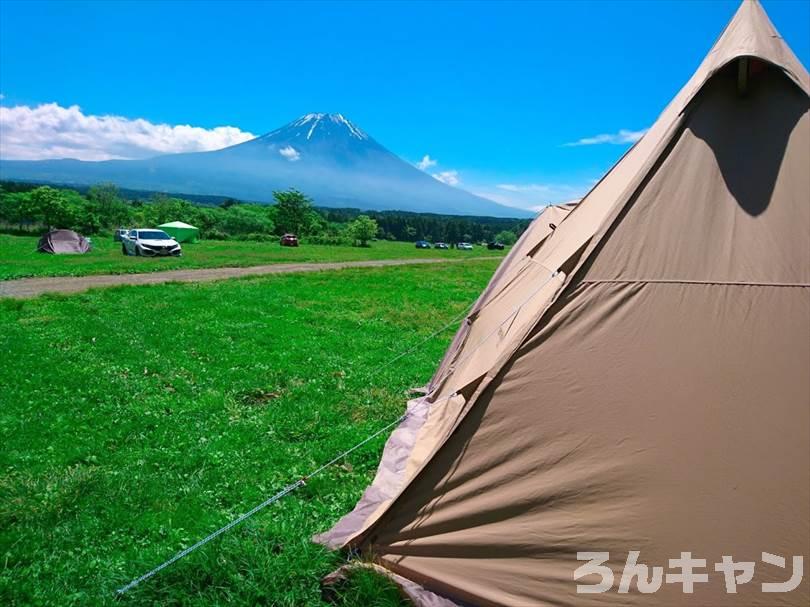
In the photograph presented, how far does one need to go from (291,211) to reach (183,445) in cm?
6599

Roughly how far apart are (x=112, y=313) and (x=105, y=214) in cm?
5651

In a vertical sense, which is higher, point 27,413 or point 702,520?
point 702,520

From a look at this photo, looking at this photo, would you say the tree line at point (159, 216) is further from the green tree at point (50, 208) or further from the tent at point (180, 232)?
the tent at point (180, 232)

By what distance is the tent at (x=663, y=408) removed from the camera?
2828 millimetres

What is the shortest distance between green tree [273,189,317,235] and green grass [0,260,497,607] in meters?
58.3

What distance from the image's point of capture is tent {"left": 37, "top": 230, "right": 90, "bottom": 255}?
29.7m

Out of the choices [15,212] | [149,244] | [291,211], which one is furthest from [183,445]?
[291,211]

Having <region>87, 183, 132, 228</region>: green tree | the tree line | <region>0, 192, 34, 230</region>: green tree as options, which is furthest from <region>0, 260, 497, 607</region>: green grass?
<region>87, 183, 132, 228</region>: green tree

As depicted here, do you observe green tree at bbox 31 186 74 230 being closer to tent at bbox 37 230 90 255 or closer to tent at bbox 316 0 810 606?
tent at bbox 37 230 90 255

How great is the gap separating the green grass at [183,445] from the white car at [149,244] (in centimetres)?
1775

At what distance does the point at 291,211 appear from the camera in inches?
2692

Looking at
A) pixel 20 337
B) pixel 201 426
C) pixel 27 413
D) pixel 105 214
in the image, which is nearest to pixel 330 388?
pixel 201 426

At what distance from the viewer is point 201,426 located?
5.61 metres

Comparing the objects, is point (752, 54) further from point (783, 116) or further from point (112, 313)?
point (112, 313)
